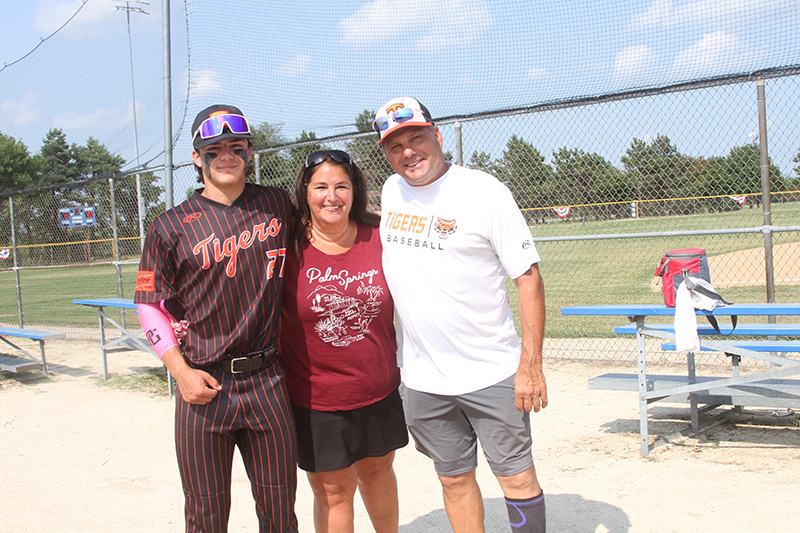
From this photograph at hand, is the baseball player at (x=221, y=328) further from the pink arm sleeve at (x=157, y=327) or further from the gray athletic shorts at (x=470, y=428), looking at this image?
the gray athletic shorts at (x=470, y=428)

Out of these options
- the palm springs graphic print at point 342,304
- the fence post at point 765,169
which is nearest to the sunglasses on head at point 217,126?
the palm springs graphic print at point 342,304

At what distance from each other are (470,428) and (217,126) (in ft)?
5.31

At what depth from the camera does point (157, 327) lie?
2365 millimetres

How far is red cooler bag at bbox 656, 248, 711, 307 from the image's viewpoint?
159 inches

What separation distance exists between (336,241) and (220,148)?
0.60 metres

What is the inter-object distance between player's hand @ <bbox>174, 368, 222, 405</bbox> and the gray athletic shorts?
2.68ft

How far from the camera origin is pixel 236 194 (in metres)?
2.46

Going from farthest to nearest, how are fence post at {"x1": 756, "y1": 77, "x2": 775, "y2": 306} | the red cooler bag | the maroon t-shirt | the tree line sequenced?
the tree line, fence post at {"x1": 756, "y1": 77, "x2": 775, "y2": 306}, the red cooler bag, the maroon t-shirt

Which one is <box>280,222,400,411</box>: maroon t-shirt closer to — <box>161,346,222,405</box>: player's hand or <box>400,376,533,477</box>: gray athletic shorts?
<box>400,376,533,477</box>: gray athletic shorts

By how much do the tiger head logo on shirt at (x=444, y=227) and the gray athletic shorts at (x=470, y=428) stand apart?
2.09 ft

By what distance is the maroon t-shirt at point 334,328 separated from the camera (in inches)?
97.6

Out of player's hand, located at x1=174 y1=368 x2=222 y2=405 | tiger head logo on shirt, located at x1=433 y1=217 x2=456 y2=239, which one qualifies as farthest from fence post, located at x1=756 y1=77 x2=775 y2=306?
player's hand, located at x1=174 y1=368 x2=222 y2=405

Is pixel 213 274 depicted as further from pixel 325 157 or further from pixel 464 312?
pixel 464 312

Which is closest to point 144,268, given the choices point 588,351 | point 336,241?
point 336,241
